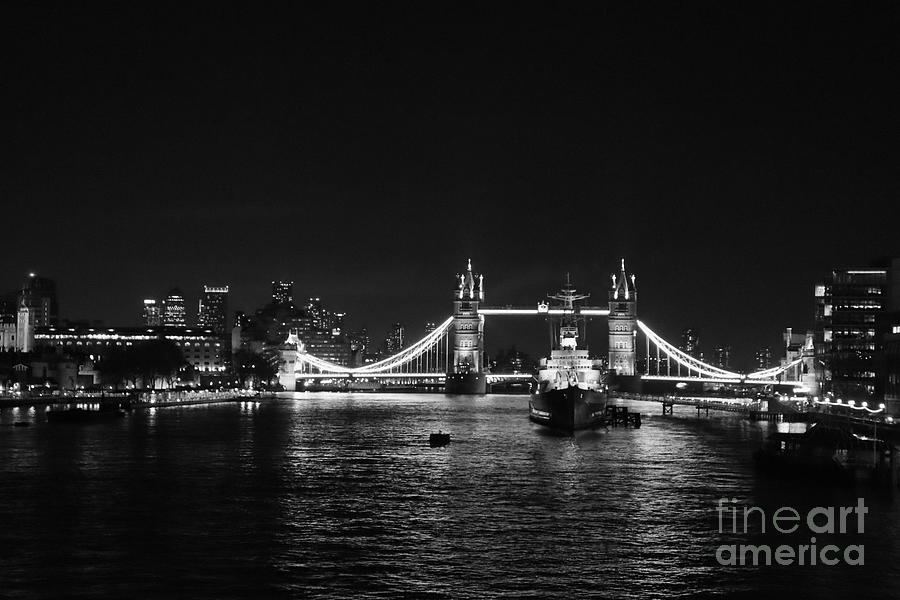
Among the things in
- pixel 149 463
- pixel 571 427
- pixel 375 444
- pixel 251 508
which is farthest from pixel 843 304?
pixel 251 508

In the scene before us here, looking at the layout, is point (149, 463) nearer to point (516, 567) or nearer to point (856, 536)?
point (516, 567)

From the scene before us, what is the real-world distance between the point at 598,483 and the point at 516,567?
64.7 feet

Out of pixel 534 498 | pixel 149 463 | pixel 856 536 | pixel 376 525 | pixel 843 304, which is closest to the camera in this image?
pixel 856 536

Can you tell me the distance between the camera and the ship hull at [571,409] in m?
92.1

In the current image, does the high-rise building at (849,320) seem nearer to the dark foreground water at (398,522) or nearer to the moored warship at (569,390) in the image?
the moored warship at (569,390)

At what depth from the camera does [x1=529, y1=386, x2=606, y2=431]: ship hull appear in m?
92.1

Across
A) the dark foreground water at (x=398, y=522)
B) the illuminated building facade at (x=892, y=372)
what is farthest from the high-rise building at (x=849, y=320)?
the dark foreground water at (x=398, y=522)

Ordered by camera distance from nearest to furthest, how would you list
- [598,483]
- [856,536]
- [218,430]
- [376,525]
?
[856,536] → [376,525] → [598,483] → [218,430]

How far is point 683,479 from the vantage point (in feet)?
174

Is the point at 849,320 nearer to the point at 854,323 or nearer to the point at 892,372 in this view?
the point at 854,323

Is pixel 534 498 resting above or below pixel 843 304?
below

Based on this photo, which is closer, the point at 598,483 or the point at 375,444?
the point at 598,483

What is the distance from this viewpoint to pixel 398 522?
→ 39.8m

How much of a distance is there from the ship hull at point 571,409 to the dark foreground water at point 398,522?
61.4 ft
